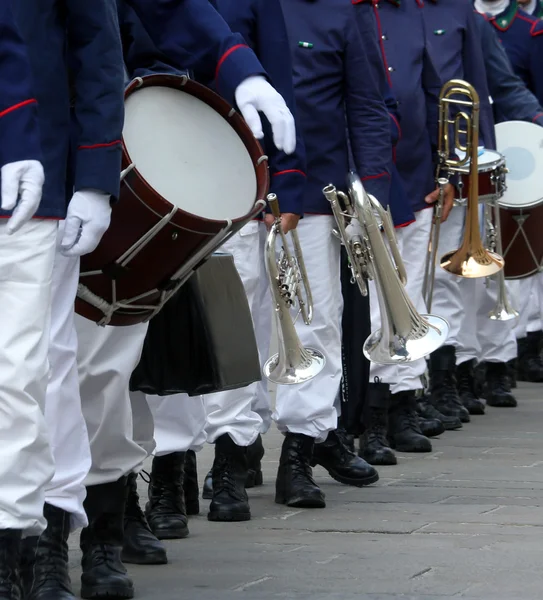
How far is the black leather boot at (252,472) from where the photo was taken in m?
5.69

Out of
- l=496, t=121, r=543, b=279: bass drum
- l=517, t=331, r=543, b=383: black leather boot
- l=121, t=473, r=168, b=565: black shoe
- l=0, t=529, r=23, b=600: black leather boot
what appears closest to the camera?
l=0, t=529, r=23, b=600: black leather boot

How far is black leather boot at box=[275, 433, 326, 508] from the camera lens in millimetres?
5438

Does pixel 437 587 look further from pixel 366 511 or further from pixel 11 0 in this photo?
pixel 11 0

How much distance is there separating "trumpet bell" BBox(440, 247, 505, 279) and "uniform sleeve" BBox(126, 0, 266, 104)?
11.5ft

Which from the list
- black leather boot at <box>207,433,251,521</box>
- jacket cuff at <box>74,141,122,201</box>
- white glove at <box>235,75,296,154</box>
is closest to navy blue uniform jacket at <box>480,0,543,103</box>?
black leather boot at <box>207,433,251,521</box>

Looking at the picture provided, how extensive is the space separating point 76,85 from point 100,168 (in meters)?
0.25

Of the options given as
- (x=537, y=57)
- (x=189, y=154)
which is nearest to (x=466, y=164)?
(x=537, y=57)

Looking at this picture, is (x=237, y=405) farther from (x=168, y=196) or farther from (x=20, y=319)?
(x=20, y=319)

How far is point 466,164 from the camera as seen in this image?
25.1 feet

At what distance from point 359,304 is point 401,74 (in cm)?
124

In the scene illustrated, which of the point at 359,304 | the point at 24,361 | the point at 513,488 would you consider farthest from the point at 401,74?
the point at 24,361

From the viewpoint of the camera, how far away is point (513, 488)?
225 inches

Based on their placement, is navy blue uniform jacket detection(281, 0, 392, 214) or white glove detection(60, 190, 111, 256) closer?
white glove detection(60, 190, 111, 256)

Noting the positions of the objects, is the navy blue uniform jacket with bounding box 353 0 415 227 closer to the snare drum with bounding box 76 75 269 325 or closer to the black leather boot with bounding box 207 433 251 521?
the black leather boot with bounding box 207 433 251 521
